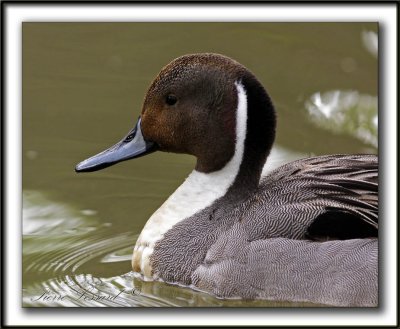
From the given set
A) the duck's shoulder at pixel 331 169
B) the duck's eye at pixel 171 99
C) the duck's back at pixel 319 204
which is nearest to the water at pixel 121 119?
the duck's eye at pixel 171 99

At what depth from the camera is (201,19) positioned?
685cm

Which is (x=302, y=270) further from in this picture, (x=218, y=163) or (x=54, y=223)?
(x=54, y=223)

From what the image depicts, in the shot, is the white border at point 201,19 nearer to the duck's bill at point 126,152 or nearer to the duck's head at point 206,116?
the duck's head at point 206,116

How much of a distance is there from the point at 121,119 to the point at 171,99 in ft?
6.92

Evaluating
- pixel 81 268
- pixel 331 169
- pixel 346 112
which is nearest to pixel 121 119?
pixel 346 112

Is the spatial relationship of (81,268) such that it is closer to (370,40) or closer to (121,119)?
(121,119)

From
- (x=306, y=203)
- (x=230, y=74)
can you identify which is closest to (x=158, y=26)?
(x=230, y=74)

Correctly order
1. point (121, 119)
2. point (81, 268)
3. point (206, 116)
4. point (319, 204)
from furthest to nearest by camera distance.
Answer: point (121, 119), point (81, 268), point (206, 116), point (319, 204)

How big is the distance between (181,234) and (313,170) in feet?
2.82

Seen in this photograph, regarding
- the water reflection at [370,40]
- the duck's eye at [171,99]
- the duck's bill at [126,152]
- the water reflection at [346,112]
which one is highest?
the water reflection at [370,40]

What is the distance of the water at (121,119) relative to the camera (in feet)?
25.3

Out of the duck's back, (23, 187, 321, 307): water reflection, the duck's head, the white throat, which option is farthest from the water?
the duck's back

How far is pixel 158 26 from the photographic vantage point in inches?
333

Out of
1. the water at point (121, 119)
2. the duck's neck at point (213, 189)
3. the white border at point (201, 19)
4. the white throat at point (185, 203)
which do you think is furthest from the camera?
the water at point (121, 119)
